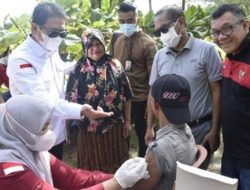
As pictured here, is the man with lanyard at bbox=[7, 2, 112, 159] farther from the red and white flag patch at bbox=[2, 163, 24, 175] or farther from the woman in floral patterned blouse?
the red and white flag patch at bbox=[2, 163, 24, 175]

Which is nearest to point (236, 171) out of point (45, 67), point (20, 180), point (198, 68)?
point (198, 68)

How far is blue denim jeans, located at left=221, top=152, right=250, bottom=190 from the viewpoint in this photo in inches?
83.3

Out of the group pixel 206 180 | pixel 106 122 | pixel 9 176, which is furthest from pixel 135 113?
pixel 206 180

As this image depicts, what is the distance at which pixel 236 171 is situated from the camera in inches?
87.5

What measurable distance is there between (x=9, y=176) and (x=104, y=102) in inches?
58.8

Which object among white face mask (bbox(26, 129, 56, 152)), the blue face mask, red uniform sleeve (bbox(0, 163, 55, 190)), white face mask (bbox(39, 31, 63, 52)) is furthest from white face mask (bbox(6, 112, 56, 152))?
the blue face mask

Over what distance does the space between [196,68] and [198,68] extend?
0.05 ft

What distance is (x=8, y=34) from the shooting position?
403cm

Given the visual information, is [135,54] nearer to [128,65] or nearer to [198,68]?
[128,65]

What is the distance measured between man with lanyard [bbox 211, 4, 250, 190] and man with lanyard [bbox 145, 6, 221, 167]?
264 mm

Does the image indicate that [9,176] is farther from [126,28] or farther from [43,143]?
[126,28]

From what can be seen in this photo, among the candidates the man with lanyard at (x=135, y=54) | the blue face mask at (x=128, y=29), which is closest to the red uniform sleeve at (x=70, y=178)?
the man with lanyard at (x=135, y=54)

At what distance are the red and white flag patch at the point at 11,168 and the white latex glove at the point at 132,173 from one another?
45cm

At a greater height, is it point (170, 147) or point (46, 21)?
point (46, 21)
